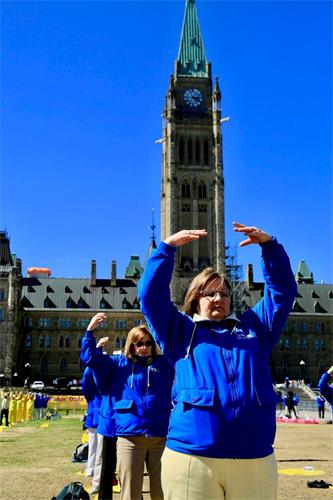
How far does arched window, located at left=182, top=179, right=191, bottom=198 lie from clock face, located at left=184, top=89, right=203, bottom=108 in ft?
44.4

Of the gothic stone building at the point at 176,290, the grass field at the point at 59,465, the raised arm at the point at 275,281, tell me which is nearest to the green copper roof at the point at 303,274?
the gothic stone building at the point at 176,290

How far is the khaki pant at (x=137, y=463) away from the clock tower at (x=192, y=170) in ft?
232

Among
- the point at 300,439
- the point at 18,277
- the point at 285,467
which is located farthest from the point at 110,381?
the point at 18,277

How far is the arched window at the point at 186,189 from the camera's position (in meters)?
84.8

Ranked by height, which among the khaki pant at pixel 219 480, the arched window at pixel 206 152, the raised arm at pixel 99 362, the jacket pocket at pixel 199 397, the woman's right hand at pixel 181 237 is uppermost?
the arched window at pixel 206 152

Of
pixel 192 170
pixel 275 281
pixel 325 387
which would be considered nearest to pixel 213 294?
pixel 275 281

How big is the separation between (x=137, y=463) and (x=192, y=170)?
81183 mm

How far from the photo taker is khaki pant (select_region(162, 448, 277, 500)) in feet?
11.4

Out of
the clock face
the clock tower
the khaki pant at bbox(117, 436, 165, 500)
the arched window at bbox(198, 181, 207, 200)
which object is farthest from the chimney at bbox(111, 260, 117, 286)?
the khaki pant at bbox(117, 436, 165, 500)

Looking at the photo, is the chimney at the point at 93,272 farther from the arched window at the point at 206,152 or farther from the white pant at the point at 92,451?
the white pant at the point at 92,451

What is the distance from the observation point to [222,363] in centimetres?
366

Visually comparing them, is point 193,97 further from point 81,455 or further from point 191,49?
point 81,455

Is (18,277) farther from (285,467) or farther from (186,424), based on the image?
(186,424)

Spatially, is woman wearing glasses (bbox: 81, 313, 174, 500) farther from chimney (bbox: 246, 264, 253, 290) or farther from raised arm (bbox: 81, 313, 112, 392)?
chimney (bbox: 246, 264, 253, 290)
